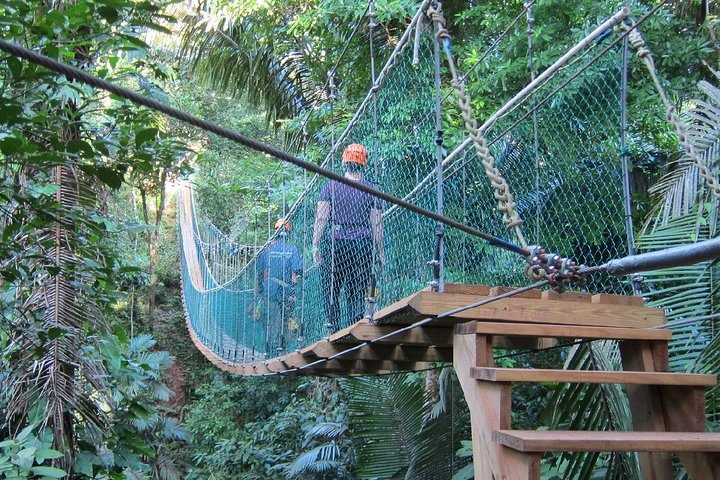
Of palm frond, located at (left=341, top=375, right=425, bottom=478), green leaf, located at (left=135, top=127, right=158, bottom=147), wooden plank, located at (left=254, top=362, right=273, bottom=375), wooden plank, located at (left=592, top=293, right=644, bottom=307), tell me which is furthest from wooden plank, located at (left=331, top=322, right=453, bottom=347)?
palm frond, located at (left=341, top=375, right=425, bottom=478)

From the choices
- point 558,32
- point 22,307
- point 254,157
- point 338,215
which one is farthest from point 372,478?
point 254,157

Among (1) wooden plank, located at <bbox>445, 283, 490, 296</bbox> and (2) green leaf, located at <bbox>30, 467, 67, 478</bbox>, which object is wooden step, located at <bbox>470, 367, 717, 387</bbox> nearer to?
(1) wooden plank, located at <bbox>445, 283, 490, 296</bbox>

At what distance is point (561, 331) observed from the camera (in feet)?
5.51

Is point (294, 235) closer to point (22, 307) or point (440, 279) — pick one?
point (22, 307)

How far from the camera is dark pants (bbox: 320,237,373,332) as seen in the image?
2703 millimetres

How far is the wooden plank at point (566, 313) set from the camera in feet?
5.59

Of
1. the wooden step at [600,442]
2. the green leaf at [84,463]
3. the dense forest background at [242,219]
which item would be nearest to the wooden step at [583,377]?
the wooden step at [600,442]

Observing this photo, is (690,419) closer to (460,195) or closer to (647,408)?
(647,408)

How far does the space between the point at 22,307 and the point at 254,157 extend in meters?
7.37

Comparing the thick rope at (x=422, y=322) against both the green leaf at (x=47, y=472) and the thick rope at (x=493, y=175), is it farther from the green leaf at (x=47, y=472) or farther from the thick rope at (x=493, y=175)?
the green leaf at (x=47, y=472)

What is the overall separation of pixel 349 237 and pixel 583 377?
1.41 m

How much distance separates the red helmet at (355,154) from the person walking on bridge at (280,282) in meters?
1.13

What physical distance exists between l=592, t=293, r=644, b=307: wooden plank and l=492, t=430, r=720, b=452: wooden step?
0.45 metres

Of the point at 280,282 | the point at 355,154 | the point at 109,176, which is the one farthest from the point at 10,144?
the point at 280,282
